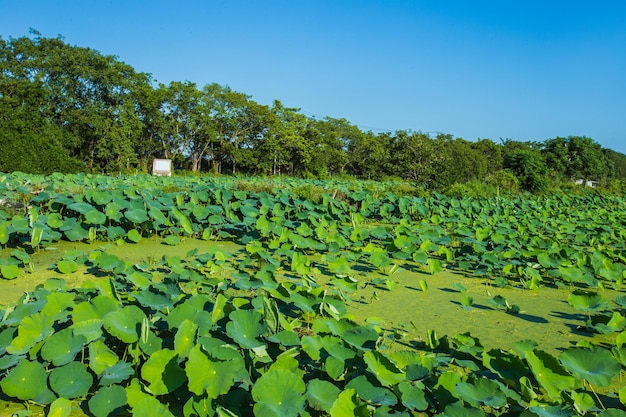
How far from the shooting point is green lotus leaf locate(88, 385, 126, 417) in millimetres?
1656

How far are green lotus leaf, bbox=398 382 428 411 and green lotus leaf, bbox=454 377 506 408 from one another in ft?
0.44

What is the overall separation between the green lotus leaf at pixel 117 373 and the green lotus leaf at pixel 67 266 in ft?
7.04

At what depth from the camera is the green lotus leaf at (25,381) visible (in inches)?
66.7

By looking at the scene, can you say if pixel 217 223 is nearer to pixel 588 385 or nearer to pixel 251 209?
pixel 251 209

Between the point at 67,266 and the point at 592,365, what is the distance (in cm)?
368

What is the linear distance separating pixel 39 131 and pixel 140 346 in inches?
778

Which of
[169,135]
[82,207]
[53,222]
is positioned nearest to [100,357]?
[53,222]

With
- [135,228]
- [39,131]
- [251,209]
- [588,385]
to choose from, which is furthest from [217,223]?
[39,131]

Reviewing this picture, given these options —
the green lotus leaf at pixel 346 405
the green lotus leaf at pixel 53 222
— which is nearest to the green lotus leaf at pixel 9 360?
the green lotus leaf at pixel 346 405

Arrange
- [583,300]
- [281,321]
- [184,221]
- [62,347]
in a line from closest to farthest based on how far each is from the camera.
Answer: [62,347] < [281,321] < [583,300] < [184,221]

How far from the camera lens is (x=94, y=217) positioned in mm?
4887

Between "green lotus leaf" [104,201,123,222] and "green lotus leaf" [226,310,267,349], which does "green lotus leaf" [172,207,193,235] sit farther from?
"green lotus leaf" [226,310,267,349]

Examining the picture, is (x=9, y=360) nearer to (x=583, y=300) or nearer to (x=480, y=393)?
(x=480, y=393)

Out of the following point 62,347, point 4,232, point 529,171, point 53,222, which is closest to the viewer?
point 62,347
